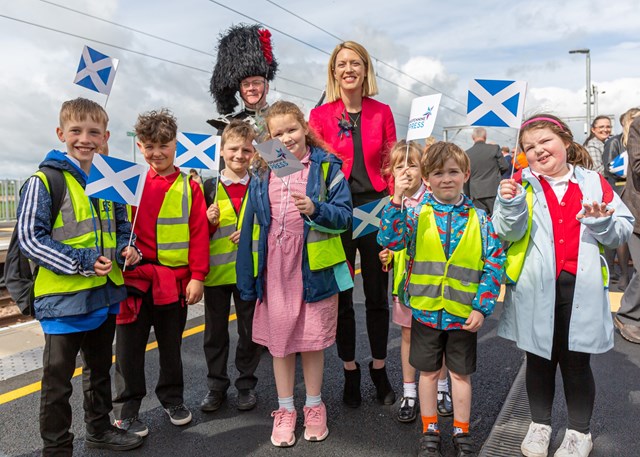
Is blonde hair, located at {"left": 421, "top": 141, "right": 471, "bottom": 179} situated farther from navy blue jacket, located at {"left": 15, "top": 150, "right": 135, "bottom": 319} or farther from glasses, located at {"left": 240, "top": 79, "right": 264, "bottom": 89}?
glasses, located at {"left": 240, "top": 79, "right": 264, "bottom": 89}

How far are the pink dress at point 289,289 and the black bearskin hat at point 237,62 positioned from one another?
1.76m

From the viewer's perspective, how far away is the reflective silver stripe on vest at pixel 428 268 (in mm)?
2705

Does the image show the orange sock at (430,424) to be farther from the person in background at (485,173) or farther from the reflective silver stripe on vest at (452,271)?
the person in background at (485,173)

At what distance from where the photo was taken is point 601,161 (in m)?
7.17

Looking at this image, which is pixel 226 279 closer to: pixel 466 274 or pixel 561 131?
pixel 466 274

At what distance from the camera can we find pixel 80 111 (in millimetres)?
2730

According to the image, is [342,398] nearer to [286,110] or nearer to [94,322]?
[94,322]

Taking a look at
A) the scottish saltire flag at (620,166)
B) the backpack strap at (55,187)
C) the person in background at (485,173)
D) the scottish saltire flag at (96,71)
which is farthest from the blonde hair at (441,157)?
the person in background at (485,173)

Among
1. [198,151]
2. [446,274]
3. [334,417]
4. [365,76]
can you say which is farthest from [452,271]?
[198,151]

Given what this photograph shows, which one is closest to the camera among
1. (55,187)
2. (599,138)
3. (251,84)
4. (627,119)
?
(55,187)

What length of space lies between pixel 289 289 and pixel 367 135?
1.12m

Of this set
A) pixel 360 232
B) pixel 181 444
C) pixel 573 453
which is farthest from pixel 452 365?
pixel 181 444

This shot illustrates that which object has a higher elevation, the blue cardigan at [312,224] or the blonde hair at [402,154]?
the blonde hair at [402,154]

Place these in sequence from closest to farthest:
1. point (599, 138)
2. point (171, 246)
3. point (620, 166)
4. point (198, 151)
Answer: point (171, 246) → point (198, 151) → point (620, 166) → point (599, 138)
